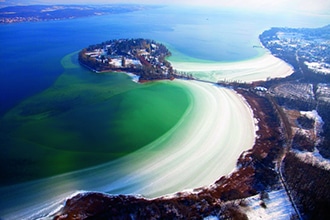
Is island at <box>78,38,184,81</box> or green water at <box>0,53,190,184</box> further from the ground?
island at <box>78,38,184,81</box>

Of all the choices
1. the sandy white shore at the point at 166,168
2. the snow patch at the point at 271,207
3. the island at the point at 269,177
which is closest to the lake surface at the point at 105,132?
the sandy white shore at the point at 166,168

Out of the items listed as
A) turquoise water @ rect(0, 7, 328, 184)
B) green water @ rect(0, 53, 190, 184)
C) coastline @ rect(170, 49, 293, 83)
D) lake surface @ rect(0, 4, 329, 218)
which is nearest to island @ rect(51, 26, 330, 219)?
lake surface @ rect(0, 4, 329, 218)

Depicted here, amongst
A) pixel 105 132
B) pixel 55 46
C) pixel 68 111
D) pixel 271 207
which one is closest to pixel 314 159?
pixel 271 207

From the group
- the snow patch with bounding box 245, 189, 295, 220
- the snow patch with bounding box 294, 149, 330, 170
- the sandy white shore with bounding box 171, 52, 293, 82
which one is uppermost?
the sandy white shore with bounding box 171, 52, 293, 82

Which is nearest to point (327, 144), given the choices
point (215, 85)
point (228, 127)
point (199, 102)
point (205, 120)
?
point (228, 127)

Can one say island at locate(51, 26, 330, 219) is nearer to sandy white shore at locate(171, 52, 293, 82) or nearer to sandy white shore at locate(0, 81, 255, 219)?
sandy white shore at locate(0, 81, 255, 219)

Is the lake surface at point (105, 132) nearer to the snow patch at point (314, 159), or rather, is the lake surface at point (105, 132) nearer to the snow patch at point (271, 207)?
the snow patch at point (271, 207)
